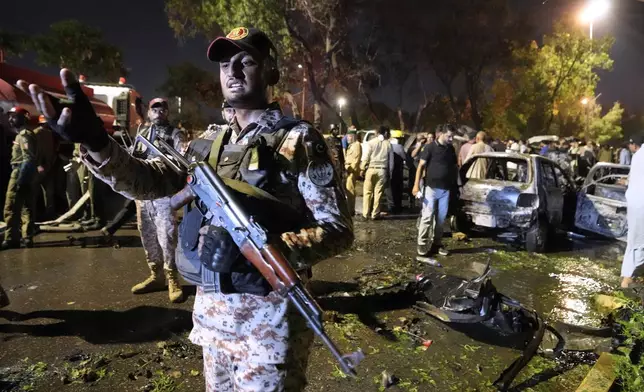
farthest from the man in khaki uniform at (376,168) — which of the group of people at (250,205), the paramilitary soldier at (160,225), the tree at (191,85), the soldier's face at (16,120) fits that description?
the tree at (191,85)

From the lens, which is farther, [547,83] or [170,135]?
[547,83]

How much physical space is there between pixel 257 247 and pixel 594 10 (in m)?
29.3

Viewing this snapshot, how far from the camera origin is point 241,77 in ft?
5.84

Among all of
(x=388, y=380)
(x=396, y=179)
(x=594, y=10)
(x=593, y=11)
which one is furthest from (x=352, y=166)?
(x=593, y=11)

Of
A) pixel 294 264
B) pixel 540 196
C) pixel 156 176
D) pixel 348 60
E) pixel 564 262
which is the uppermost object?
pixel 348 60

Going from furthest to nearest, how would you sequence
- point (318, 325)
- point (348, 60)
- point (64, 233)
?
point (348, 60) < point (64, 233) < point (318, 325)

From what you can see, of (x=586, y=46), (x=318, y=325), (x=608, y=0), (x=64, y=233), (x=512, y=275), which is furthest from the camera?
(x=586, y=46)

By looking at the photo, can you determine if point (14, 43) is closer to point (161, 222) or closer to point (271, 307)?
point (161, 222)

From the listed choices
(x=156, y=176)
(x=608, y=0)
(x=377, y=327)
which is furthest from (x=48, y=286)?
(x=608, y=0)

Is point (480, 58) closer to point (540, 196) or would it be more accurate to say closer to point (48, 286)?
point (540, 196)

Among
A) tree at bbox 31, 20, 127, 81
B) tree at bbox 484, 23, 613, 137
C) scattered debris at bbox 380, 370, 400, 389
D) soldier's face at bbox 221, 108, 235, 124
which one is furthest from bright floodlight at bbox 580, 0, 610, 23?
tree at bbox 31, 20, 127, 81

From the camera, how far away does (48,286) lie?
504 centimetres

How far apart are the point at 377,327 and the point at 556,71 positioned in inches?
1362

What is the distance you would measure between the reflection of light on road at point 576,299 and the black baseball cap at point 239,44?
448 centimetres
